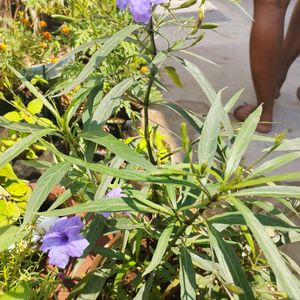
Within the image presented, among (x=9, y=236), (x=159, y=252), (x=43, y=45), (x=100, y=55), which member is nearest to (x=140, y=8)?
(x=100, y=55)

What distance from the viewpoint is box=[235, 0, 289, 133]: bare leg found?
223 cm

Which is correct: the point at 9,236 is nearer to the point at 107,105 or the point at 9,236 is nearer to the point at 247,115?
the point at 107,105

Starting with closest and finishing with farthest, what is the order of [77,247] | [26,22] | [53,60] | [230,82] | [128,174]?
[128,174], [77,247], [53,60], [26,22], [230,82]

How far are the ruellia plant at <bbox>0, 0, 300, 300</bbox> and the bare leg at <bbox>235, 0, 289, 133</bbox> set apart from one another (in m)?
1.21

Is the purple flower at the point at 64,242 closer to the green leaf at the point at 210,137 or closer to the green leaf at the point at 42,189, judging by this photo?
the green leaf at the point at 42,189

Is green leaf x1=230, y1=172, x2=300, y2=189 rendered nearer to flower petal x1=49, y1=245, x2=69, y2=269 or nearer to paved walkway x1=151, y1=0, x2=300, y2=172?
flower petal x1=49, y1=245, x2=69, y2=269

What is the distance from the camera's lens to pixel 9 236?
1.04m

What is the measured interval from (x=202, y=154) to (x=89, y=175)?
13.7 inches

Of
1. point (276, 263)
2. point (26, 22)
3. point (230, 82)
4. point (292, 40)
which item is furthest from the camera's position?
point (230, 82)

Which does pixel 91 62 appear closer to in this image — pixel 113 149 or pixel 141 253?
pixel 113 149

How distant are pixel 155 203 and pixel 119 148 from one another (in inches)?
8.8

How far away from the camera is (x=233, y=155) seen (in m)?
0.85

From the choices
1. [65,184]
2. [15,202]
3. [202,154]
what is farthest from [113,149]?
[15,202]

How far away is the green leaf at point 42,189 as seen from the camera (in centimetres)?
81
